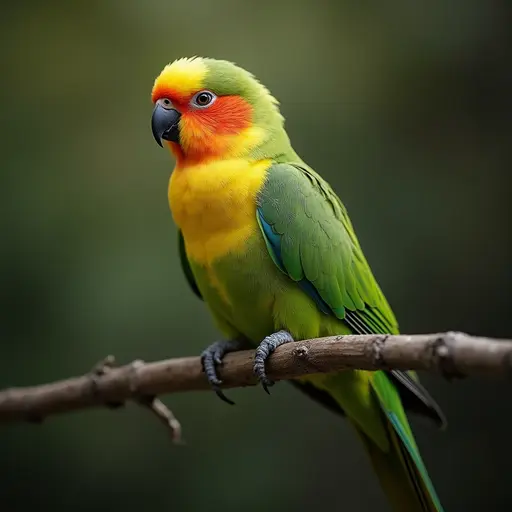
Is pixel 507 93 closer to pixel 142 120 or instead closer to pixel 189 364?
pixel 142 120

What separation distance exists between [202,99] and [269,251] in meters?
0.54

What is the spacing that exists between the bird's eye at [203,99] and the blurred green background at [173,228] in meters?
1.15

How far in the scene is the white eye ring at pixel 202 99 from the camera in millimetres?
2111

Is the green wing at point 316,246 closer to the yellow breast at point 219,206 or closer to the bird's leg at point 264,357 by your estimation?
the yellow breast at point 219,206

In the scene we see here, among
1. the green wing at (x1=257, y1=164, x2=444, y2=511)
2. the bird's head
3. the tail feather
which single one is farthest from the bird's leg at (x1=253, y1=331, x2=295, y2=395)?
the bird's head

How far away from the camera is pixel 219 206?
1.97 m

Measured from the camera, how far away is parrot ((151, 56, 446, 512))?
196 centimetres

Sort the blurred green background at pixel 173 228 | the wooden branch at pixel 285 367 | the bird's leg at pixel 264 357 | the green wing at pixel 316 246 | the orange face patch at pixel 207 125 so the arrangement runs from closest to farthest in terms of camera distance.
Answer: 1. the wooden branch at pixel 285 367
2. the bird's leg at pixel 264 357
3. the green wing at pixel 316 246
4. the orange face patch at pixel 207 125
5. the blurred green background at pixel 173 228

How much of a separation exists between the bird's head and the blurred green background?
110 cm

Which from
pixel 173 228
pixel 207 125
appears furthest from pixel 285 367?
pixel 173 228

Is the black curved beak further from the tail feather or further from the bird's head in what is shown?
the tail feather

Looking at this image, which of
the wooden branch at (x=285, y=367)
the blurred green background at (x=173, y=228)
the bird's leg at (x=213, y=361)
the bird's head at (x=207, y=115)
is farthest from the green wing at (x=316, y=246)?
the blurred green background at (x=173, y=228)

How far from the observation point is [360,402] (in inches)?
80.9

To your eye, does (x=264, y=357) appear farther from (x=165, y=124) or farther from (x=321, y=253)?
(x=165, y=124)
